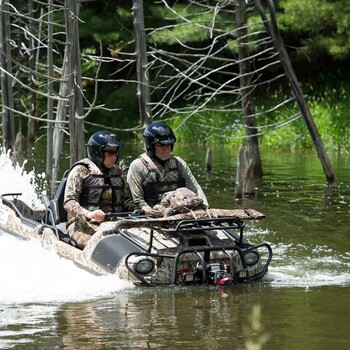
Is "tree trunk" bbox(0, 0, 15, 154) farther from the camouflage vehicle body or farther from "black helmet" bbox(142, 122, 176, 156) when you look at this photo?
the camouflage vehicle body

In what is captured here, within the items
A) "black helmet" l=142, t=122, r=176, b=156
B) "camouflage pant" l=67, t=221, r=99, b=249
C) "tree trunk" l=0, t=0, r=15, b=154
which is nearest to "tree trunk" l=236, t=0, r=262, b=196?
"tree trunk" l=0, t=0, r=15, b=154

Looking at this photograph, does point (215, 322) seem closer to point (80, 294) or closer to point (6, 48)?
point (80, 294)

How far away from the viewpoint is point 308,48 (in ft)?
110

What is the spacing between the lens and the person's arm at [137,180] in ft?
46.2

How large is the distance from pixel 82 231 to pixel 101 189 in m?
0.61

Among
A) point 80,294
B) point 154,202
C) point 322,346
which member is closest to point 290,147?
point 154,202

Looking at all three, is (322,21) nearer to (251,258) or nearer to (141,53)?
(141,53)

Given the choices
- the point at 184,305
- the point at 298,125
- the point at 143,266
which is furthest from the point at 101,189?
the point at 298,125

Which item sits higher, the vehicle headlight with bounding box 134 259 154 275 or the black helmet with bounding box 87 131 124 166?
the black helmet with bounding box 87 131 124 166

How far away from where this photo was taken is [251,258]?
1273 cm

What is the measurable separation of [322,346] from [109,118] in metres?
33.3

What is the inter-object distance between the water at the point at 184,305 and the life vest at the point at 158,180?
4.78 ft

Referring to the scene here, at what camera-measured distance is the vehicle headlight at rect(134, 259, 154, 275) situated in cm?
1227

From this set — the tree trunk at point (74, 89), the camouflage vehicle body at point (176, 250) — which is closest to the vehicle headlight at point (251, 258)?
the camouflage vehicle body at point (176, 250)
